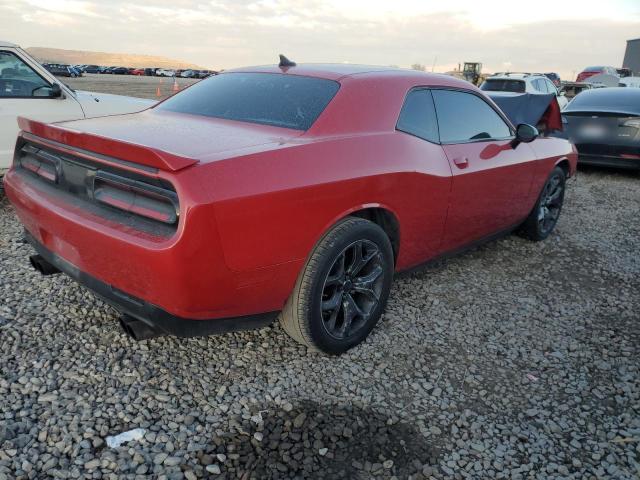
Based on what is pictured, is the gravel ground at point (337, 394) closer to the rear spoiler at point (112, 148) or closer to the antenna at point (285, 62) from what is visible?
the rear spoiler at point (112, 148)

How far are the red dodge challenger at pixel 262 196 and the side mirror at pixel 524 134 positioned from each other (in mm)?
591

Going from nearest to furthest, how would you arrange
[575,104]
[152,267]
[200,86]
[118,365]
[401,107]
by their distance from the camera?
[152,267]
[118,365]
[401,107]
[200,86]
[575,104]

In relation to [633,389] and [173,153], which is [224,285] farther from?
[633,389]

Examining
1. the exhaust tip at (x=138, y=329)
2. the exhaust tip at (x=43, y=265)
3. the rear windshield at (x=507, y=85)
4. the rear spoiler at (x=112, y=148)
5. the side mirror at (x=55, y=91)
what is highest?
the rear windshield at (x=507, y=85)

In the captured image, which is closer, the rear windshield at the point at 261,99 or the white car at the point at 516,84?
the rear windshield at the point at 261,99

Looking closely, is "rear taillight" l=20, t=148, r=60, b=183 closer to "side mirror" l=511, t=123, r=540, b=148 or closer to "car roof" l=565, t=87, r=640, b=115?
"side mirror" l=511, t=123, r=540, b=148

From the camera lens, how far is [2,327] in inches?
116

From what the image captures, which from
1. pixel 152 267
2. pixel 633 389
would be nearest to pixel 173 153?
pixel 152 267

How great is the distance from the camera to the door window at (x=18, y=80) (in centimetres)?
514

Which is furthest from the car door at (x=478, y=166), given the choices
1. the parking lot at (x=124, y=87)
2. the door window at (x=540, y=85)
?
the parking lot at (x=124, y=87)

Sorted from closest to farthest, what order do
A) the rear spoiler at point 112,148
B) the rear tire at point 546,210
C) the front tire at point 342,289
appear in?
the rear spoiler at point 112,148
the front tire at point 342,289
the rear tire at point 546,210

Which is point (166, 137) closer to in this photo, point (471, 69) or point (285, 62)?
point (285, 62)

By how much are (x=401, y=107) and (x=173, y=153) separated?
61.2 inches

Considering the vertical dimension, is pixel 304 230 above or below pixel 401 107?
below
